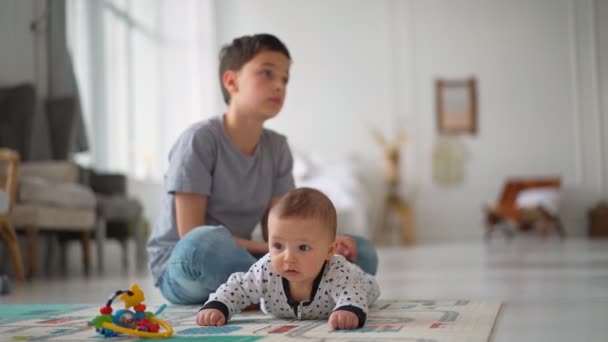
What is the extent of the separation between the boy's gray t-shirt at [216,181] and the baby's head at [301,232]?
1.76 feet

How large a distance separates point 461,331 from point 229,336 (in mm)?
414

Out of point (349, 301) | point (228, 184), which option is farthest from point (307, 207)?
point (228, 184)

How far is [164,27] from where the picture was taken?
8.14 meters

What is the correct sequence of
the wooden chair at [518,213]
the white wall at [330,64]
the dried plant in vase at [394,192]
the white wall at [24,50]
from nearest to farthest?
the white wall at [24,50]
the wooden chair at [518,213]
the dried plant in vase at [394,192]
the white wall at [330,64]

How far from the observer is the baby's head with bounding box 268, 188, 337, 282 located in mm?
1502

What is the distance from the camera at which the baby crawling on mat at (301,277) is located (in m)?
1.50

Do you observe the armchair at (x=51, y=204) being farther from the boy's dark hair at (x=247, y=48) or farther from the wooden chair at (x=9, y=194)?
the boy's dark hair at (x=247, y=48)

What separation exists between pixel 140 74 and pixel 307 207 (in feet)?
20.8

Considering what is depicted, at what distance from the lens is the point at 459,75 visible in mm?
8906

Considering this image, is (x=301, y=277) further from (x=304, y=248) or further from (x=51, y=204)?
(x=51, y=204)

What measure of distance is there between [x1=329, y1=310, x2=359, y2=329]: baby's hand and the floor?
0.26 metres

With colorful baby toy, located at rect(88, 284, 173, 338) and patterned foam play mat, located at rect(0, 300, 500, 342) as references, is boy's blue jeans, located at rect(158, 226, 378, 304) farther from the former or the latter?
colorful baby toy, located at rect(88, 284, 173, 338)

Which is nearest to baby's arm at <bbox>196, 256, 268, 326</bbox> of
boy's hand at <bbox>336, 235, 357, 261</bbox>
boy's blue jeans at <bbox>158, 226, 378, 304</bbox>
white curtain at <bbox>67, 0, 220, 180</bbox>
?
boy's blue jeans at <bbox>158, 226, 378, 304</bbox>

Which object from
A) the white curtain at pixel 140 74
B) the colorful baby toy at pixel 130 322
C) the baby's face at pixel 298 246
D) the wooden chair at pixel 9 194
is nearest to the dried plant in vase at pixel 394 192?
the white curtain at pixel 140 74
